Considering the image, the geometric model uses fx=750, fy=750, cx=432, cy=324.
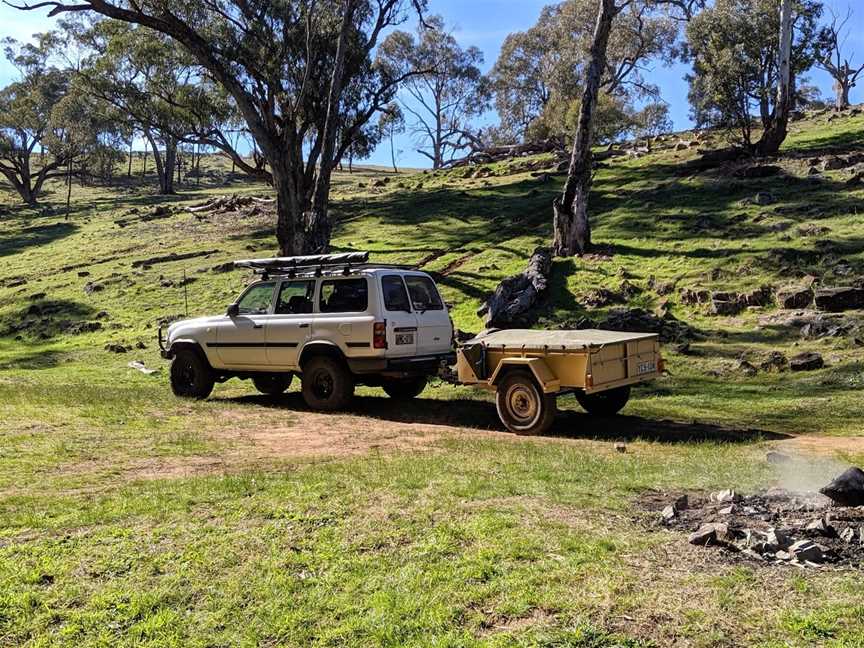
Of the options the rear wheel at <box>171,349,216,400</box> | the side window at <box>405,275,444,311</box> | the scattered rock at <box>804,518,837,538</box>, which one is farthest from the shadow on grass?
the scattered rock at <box>804,518,837,538</box>

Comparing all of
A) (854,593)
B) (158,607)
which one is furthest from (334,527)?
(854,593)

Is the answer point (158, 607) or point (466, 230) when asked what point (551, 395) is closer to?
point (158, 607)

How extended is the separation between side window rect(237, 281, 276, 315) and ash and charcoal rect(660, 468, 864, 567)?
26.4ft

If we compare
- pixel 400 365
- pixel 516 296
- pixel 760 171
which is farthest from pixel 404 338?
pixel 760 171

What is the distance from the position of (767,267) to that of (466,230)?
14271 mm

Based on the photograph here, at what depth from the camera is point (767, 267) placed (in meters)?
17.8

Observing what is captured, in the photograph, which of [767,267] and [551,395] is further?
[767,267]

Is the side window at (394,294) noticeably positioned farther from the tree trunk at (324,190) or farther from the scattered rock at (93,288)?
the scattered rock at (93,288)

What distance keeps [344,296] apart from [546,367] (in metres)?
3.55

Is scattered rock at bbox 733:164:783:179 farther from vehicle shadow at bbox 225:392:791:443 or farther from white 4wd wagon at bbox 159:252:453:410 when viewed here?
white 4wd wagon at bbox 159:252:453:410

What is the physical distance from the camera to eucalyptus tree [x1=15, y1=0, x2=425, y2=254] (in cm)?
2366

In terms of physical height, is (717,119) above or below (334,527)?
above

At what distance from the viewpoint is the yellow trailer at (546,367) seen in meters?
9.42

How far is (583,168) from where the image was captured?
21.0m
